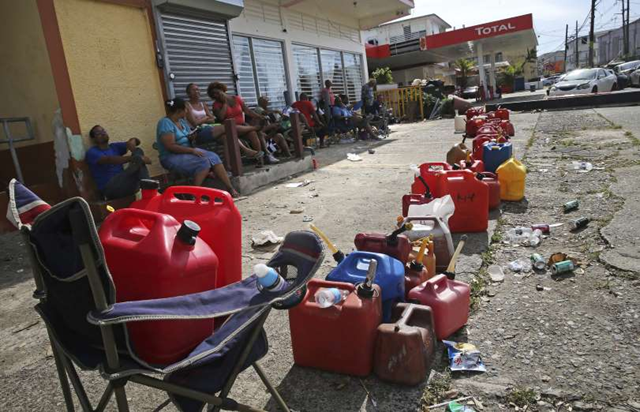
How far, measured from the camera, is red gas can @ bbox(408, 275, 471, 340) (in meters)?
2.34

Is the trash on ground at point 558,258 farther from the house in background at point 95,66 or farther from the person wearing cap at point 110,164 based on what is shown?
the house in background at point 95,66

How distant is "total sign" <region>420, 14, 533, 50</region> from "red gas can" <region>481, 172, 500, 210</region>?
808 inches

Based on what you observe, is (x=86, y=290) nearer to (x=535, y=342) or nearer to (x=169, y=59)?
(x=535, y=342)

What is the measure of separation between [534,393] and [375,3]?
13.8 metres

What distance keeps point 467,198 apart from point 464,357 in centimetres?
195

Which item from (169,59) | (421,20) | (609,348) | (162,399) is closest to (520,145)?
(169,59)

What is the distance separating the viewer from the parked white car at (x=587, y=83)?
1942 centimetres

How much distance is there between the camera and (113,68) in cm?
605

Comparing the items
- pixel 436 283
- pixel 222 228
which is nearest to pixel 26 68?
pixel 222 228

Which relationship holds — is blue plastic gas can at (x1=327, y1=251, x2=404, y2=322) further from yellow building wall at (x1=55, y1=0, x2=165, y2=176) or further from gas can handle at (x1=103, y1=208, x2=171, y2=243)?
yellow building wall at (x1=55, y1=0, x2=165, y2=176)

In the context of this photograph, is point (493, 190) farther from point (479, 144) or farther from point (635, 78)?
point (635, 78)

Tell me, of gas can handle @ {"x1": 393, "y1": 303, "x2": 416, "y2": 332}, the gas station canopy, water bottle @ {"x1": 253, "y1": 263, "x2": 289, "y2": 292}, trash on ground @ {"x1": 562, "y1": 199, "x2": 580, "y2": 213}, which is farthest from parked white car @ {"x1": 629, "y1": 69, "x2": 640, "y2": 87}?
water bottle @ {"x1": 253, "y1": 263, "x2": 289, "y2": 292}

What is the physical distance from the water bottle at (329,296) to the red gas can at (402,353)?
0.77 feet

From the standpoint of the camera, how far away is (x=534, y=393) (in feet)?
6.33
